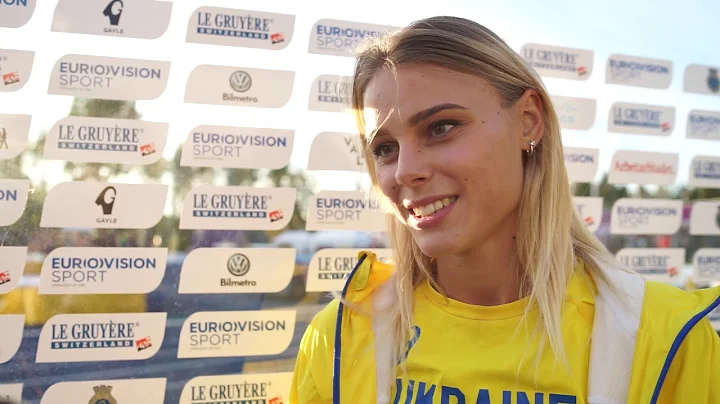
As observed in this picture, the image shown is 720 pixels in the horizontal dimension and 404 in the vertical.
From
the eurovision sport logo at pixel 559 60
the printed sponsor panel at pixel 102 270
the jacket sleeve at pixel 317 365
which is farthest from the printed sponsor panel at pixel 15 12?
the eurovision sport logo at pixel 559 60

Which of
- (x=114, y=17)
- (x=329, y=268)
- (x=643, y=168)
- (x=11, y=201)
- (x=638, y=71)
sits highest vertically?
(x=638, y=71)

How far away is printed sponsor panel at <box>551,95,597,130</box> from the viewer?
109 inches

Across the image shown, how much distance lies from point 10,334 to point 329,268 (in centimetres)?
110

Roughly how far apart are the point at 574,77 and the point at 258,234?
1544mm

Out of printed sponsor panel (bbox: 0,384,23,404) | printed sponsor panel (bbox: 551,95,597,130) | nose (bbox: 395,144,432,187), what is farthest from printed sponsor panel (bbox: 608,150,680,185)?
printed sponsor panel (bbox: 0,384,23,404)

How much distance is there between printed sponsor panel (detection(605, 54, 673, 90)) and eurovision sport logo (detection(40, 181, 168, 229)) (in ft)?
6.56

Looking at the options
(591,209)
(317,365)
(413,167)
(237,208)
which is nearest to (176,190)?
(237,208)

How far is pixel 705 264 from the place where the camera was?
119 inches

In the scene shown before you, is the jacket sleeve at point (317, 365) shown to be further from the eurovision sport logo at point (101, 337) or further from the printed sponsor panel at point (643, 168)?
the printed sponsor panel at point (643, 168)

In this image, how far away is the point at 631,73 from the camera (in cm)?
290

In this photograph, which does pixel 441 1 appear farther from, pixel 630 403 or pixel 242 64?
pixel 630 403

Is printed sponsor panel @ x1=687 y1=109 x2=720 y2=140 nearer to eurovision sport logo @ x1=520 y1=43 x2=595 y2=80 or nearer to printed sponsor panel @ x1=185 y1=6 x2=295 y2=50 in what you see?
eurovision sport logo @ x1=520 y1=43 x2=595 y2=80

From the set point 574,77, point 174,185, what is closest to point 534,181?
point 174,185

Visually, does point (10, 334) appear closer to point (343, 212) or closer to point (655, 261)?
point (343, 212)
